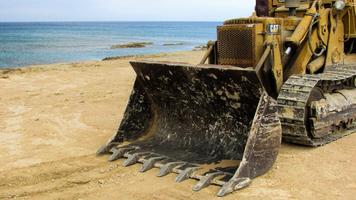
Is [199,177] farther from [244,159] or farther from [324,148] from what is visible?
[324,148]

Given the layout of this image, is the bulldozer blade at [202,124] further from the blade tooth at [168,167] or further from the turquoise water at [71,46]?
the turquoise water at [71,46]

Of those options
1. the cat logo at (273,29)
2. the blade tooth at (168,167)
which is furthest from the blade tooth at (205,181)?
the cat logo at (273,29)

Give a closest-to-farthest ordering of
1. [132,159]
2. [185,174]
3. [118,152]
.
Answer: [185,174]
[132,159]
[118,152]

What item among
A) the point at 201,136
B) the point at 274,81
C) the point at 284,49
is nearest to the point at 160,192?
the point at 201,136

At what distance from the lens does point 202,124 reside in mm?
6496

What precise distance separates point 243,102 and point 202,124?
83 centimetres

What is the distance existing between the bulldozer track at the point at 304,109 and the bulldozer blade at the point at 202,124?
79 cm

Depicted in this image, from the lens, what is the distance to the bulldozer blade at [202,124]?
545 cm

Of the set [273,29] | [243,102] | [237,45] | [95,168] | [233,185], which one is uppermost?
[273,29]

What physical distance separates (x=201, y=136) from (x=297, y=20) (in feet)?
7.32

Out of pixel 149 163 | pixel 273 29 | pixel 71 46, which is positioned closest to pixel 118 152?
pixel 149 163

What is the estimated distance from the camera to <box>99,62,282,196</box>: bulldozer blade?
5449 mm

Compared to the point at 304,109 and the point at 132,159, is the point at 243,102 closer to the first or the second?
the point at 304,109

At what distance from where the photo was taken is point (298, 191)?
206 inches
